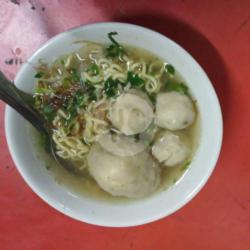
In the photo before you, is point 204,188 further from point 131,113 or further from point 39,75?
point 39,75

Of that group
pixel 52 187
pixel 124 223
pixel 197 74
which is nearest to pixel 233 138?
pixel 197 74

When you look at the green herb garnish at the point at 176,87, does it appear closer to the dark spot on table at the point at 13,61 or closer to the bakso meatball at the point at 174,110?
the bakso meatball at the point at 174,110

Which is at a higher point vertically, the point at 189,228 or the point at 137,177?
the point at 137,177

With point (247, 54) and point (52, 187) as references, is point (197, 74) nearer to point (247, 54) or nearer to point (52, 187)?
point (247, 54)

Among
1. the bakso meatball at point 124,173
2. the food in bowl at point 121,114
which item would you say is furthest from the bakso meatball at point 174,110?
the bakso meatball at point 124,173

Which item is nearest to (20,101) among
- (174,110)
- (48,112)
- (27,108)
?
(27,108)

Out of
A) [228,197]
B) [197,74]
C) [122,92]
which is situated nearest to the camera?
[197,74]
